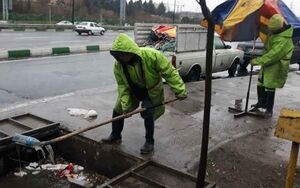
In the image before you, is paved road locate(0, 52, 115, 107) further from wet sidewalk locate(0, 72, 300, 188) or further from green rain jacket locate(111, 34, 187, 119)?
green rain jacket locate(111, 34, 187, 119)

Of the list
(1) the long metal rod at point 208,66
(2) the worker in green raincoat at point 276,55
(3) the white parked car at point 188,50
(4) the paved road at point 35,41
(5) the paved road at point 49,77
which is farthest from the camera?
(4) the paved road at point 35,41

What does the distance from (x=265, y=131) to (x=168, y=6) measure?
309ft

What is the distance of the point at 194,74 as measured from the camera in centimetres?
1103

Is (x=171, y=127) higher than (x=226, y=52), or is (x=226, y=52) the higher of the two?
(x=226, y=52)

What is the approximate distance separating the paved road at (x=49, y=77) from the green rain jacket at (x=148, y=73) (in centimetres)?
385

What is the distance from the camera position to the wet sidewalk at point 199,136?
4750 millimetres

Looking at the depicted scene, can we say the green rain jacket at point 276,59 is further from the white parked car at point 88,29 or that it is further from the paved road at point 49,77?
the white parked car at point 88,29

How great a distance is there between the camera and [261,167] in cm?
489

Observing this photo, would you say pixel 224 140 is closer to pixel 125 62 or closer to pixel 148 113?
pixel 148 113

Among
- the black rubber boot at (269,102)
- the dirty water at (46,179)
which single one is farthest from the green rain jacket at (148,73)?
the black rubber boot at (269,102)

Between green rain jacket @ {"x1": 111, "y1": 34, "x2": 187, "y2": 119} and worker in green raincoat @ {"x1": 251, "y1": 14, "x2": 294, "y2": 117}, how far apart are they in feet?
7.80

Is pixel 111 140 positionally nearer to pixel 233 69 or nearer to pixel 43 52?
pixel 233 69

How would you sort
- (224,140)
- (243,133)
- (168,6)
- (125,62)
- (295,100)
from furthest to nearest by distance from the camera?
(168,6) < (295,100) < (243,133) < (224,140) < (125,62)

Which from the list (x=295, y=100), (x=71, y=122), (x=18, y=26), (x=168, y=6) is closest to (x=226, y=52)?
(x=295, y=100)
